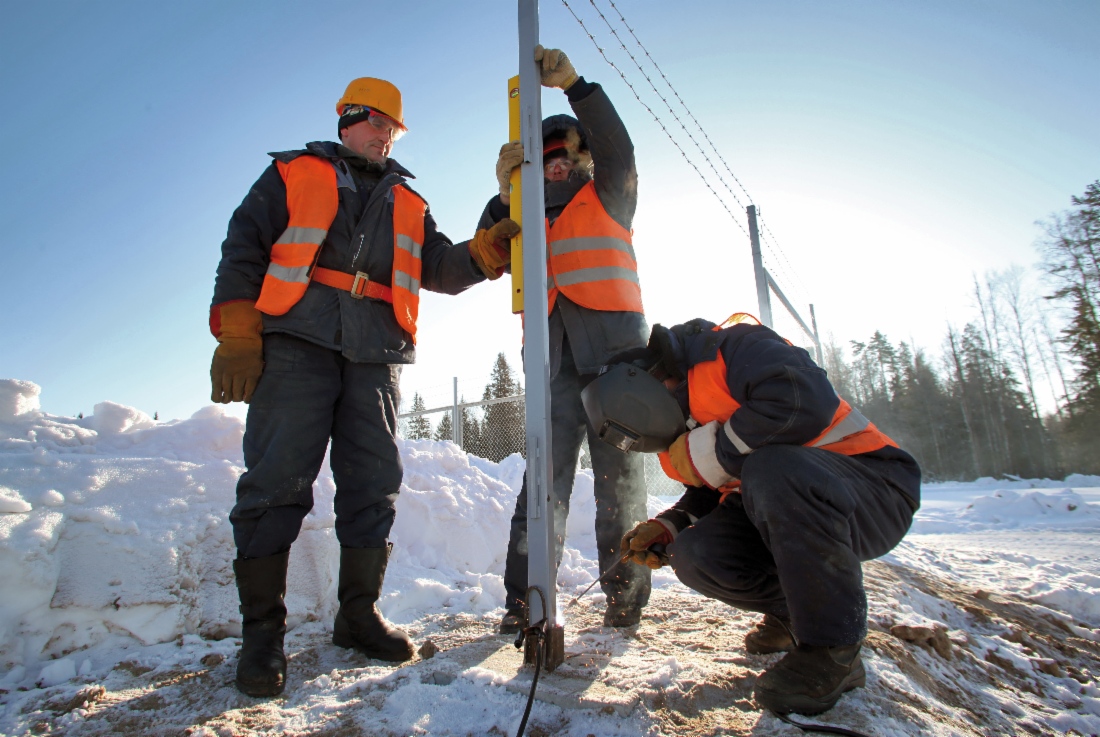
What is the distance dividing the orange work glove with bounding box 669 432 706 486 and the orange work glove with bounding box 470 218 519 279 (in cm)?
97

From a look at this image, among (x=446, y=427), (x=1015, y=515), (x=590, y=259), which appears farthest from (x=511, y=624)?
(x=1015, y=515)

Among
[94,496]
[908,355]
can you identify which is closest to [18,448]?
[94,496]

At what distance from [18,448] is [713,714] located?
9.64ft

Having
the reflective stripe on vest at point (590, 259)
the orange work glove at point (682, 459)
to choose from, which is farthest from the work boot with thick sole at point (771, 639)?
the reflective stripe on vest at point (590, 259)

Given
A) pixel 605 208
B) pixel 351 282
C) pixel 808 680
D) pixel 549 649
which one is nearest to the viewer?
pixel 808 680

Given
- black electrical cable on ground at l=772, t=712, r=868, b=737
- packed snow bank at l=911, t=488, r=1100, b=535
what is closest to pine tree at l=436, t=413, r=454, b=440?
packed snow bank at l=911, t=488, r=1100, b=535

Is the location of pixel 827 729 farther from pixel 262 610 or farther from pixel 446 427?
pixel 446 427

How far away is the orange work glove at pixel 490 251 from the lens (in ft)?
7.16

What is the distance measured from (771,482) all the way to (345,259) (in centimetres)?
166

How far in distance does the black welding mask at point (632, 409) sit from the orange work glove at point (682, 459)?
→ 0.06m

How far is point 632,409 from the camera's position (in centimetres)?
162

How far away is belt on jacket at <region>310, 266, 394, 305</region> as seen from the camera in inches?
81.5

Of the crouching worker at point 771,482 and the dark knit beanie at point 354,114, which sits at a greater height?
the dark knit beanie at point 354,114

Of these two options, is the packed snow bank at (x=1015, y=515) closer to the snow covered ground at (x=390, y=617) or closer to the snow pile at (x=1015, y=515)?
the snow pile at (x=1015, y=515)
